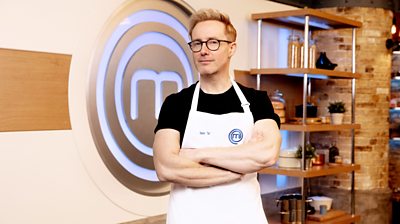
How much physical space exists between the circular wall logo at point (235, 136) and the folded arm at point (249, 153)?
32 mm

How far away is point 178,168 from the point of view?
2.26 m

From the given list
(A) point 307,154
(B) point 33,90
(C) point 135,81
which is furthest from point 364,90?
(B) point 33,90

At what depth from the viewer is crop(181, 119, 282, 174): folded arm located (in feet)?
7.44

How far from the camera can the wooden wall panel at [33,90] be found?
9.99 ft

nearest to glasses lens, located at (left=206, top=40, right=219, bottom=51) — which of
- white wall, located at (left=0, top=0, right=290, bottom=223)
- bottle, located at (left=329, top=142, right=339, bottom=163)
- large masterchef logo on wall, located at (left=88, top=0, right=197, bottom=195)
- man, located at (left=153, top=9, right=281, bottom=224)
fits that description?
man, located at (left=153, top=9, right=281, bottom=224)

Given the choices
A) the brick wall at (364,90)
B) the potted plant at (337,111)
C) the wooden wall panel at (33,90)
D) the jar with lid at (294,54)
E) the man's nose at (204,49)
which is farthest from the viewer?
the brick wall at (364,90)

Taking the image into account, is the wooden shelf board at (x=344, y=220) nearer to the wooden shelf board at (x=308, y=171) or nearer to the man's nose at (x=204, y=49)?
the wooden shelf board at (x=308, y=171)

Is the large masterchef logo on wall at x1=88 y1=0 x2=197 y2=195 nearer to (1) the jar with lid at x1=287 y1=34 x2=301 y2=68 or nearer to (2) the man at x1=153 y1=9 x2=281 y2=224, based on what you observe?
(1) the jar with lid at x1=287 y1=34 x2=301 y2=68

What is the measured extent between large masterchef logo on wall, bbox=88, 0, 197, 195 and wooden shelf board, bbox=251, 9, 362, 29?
0.85m

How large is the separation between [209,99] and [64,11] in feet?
4.59

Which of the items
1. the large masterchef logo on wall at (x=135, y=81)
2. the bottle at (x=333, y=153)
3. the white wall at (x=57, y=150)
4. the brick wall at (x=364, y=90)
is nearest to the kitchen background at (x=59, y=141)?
the white wall at (x=57, y=150)

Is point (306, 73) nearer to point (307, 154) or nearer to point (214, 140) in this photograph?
point (307, 154)

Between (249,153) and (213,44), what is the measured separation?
444mm

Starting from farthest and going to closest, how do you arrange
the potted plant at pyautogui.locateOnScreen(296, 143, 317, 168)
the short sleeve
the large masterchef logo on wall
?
the potted plant at pyautogui.locateOnScreen(296, 143, 317, 168), the large masterchef logo on wall, the short sleeve
